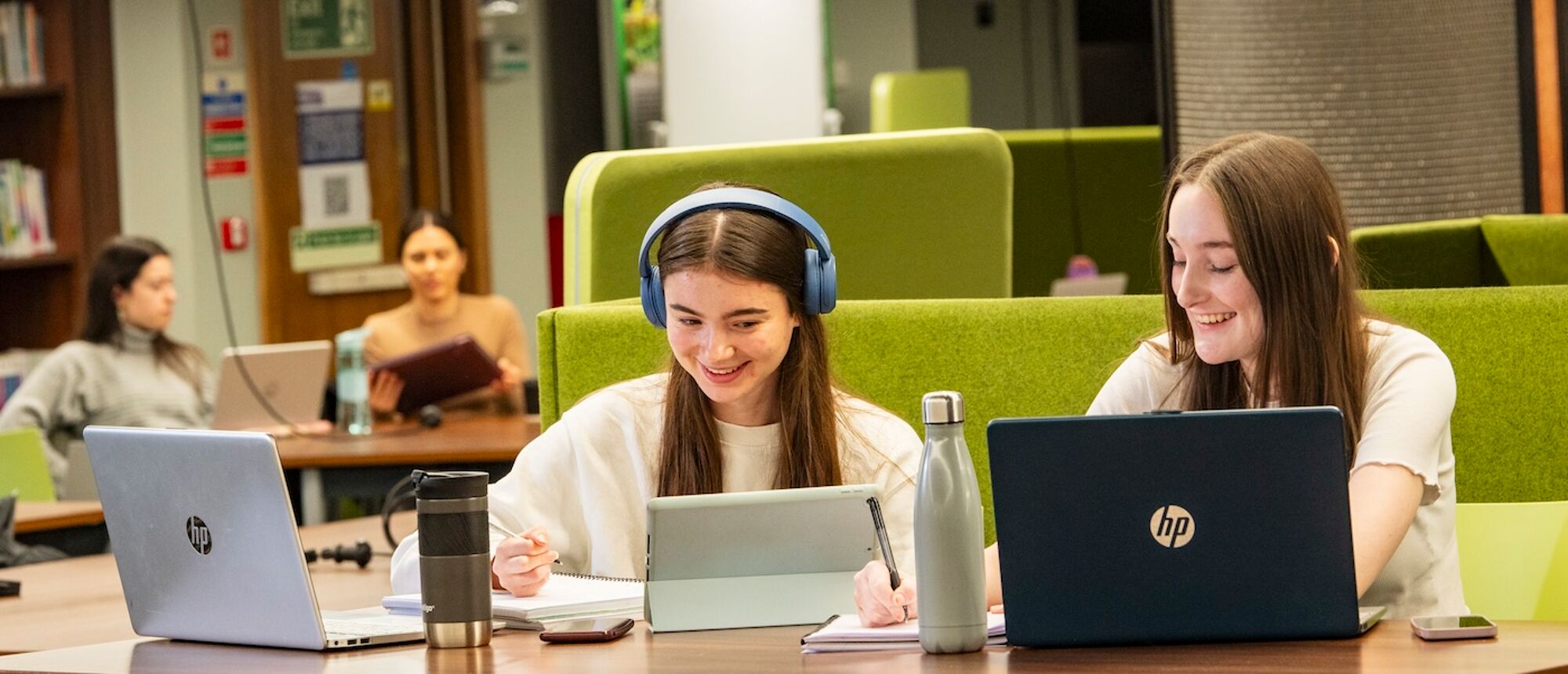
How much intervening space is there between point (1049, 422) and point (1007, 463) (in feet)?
0.17

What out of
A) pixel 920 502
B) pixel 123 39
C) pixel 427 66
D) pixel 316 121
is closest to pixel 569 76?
pixel 427 66

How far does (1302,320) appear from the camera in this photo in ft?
6.54

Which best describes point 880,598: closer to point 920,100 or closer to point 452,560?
point 452,560

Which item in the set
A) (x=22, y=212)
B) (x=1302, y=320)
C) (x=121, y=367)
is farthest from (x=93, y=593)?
(x=22, y=212)

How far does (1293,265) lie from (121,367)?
4.38 metres

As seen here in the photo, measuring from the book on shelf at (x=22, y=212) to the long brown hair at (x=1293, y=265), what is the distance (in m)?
5.34

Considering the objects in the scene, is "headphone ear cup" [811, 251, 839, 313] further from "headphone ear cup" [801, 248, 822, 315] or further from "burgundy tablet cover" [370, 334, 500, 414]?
"burgundy tablet cover" [370, 334, 500, 414]

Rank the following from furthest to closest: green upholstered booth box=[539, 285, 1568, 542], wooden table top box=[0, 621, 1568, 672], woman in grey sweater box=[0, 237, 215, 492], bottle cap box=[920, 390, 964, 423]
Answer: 1. woman in grey sweater box=[0, 237, 215, 492]
2. green upholstered booth box=[539, 285, 1568, 542]
3. bottle cap box=[920, 390, 964, 423]
4. wooden table top box=[0, 621, 1568, 672]

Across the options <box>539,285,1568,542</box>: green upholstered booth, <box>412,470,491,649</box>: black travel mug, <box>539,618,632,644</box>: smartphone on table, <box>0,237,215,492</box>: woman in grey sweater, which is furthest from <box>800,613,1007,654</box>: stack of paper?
<box>0,237,215,492</box>: woman in grey sweater

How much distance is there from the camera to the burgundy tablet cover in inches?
207

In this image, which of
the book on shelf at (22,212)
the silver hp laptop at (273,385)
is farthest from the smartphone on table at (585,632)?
the book on shelf at (22,212)

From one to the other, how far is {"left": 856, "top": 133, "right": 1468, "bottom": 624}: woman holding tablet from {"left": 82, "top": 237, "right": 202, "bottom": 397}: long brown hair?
13.7ft

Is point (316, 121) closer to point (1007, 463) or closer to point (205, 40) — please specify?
point (205, 40)

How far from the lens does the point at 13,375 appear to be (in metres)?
6.32
